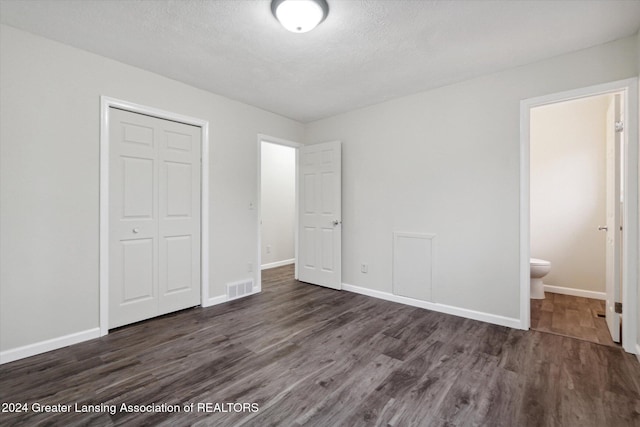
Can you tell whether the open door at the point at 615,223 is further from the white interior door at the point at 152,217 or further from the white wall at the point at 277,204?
the white wall at the point at 277,204

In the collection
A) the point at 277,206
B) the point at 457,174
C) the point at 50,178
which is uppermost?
the point at 457,174

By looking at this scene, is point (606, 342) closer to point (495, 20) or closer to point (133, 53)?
point (495, 20)

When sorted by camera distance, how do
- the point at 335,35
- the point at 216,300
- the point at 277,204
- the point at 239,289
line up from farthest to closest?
the point at 277,204, the point at 239,289, the point at 216,300, the point at 335,35

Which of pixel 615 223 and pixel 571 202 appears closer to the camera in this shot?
pixel 615 223

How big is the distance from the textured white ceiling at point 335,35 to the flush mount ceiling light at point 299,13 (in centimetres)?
8

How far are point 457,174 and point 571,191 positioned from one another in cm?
192

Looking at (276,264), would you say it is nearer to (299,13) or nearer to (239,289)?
(239,289)

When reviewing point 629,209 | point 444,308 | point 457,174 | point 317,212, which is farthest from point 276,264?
point 629,209

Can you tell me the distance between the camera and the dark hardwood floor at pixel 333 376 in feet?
5.28

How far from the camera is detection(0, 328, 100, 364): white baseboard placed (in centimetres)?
216

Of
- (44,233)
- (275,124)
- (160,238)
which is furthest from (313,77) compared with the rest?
(44,233)

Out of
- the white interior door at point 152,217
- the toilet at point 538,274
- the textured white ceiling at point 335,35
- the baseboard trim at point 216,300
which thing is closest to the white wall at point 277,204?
the baseboard trim at point 216,300

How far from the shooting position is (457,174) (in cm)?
313

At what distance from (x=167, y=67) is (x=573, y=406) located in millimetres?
4075
